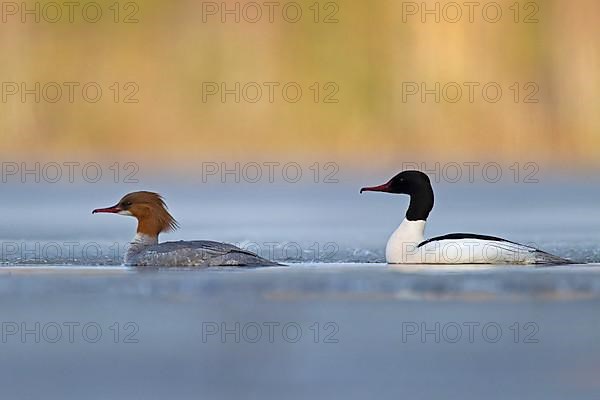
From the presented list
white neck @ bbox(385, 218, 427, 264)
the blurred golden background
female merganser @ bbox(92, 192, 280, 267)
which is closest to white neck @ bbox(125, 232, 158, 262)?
female merganser @ bbox(92, 192, 280, 267)

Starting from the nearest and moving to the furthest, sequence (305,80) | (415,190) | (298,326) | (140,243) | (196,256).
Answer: (298,326), (196,256), (140,243), (415,190), (305,80)

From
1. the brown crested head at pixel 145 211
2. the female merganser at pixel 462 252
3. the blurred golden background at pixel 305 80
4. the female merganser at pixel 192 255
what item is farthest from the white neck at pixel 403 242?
the blurred golden background at pixel 305 80

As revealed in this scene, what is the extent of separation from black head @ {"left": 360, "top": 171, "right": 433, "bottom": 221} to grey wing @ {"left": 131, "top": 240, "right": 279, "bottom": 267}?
1.06 metres

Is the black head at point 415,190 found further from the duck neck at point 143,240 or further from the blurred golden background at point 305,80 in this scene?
the blurred golden background at point 305,80

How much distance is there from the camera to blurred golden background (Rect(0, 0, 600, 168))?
20484mm

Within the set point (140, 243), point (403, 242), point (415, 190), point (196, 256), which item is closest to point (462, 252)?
point (403, 242)

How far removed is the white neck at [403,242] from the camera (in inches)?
340

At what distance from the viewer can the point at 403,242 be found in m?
8.71

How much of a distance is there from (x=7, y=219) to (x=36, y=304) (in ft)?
20.4

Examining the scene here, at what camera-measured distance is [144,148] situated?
20625 millimetres

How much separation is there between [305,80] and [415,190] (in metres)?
13.9

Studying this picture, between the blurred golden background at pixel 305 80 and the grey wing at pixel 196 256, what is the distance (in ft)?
35.4

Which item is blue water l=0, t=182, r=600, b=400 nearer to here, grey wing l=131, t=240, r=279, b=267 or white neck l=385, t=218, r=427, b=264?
white neck l=385, t=218, r=427, b=264

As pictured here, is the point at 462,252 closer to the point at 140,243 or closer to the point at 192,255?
the point at 192,255
